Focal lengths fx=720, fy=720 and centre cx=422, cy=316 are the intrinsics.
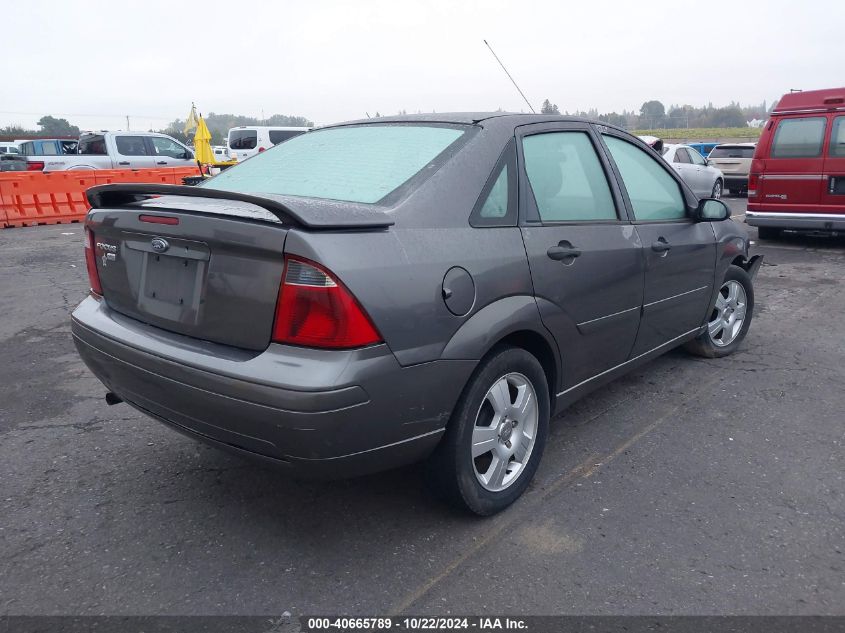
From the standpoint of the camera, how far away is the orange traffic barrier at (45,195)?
13.8 m

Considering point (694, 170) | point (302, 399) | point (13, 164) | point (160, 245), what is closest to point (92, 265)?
point (160, 245)

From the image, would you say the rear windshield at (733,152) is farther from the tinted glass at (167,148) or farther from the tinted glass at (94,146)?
the tinted glass at (94,146)

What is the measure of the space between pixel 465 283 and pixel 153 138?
717 inches

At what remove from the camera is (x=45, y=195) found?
14.3 metres

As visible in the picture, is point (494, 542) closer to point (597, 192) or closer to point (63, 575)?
point (63, 575)

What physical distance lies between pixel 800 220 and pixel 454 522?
890 centimetres

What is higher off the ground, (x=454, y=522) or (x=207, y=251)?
(x=207, y=251)

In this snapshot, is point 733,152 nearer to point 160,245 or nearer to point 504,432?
point 504,432

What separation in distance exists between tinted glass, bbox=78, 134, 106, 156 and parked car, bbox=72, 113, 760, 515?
16353mm

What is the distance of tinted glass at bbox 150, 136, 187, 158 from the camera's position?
18875 mm

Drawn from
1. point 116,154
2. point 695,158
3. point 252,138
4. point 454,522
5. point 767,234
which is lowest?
point 767,234

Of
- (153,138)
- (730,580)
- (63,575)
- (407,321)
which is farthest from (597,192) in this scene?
(153,138)

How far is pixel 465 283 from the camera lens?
106 inches

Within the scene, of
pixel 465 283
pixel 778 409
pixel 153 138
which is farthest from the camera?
pixel 153 138
